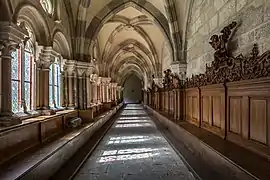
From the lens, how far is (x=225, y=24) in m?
5.20

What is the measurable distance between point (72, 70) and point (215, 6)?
15.9ft

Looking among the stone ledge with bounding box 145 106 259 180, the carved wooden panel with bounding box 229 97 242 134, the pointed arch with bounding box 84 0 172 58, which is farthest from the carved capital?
the carved wooden panel with bounding box 229 97 242 134

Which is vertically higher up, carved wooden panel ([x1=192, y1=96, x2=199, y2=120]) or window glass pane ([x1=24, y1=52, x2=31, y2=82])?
window glass pane ([x1=24, y1=52, x2=31, y2=82])

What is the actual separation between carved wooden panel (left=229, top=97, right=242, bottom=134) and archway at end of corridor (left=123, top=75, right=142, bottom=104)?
36102 millimetres

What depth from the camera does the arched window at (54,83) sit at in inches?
307

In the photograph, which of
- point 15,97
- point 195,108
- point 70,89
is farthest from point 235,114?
point 70,89

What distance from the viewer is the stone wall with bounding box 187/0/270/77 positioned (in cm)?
374

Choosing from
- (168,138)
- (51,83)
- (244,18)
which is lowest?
(168,138)

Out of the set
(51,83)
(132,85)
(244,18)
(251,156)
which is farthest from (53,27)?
(132,85)

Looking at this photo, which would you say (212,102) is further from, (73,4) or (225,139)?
(73,4)

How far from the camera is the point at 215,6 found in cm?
580

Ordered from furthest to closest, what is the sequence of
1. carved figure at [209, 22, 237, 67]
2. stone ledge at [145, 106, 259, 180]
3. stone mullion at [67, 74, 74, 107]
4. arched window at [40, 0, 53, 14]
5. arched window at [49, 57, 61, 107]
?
stone mullion at [67, 74, 74, 107] → arched window at [49, 57, 61, 107] → arched window at [40, 0, 53, 14] → carved figure at [209, 22, 237, 67] → stone ledge at [145, 106, 259, 180]

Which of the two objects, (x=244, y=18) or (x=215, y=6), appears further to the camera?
(x=215, y=6)

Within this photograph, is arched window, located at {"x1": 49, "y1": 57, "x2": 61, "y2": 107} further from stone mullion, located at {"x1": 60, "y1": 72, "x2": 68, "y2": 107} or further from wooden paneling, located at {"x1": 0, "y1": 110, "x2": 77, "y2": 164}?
wooden paneling, located at {"x1": 0, "y1": 110, "x2": 77, "y2": 164}
